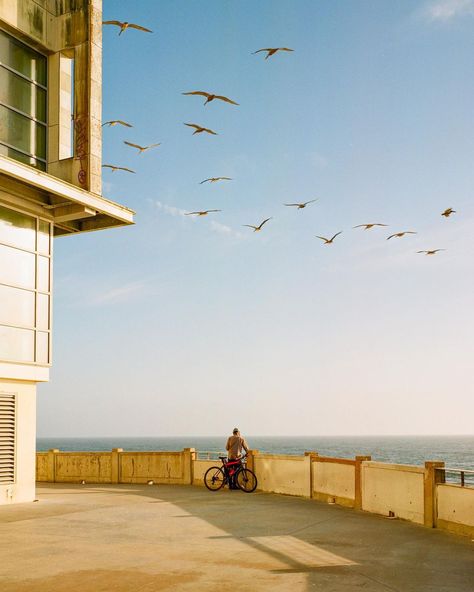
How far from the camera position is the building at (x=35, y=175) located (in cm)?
1891

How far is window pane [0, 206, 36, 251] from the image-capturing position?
1894cm

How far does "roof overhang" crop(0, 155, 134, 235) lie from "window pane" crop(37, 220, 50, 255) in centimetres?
28

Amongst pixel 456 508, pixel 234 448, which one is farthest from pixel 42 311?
pixel 456 508

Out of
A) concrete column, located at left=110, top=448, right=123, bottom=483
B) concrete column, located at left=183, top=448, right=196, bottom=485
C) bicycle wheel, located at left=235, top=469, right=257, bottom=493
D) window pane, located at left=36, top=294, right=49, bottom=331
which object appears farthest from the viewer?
concrete column, located at left=110, top=448, right=123, bottom=483

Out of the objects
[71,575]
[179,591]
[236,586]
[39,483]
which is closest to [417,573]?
[236,586]

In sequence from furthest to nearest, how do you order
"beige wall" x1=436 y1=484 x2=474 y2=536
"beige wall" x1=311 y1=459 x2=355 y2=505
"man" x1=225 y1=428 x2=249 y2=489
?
1. "man" x1=225 y1=428 x2=249 y2=489
2. "beige wall" x1=311 y1=459 x2=355 y2=505
3. "beige wall" x1=436 y1=484 x2=474 y2=536

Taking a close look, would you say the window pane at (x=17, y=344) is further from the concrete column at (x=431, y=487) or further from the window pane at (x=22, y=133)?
the concrete column at (x=431, y=487)

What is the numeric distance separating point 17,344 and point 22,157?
5.05 metres

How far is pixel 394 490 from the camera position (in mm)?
15156

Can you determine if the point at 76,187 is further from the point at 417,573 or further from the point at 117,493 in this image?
the point at 417,573

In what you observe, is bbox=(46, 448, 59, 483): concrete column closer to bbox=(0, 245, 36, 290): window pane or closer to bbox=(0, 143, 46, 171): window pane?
bbox=(0, 245, 36, 290): window pane

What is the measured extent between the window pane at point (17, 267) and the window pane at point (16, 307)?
21 cm

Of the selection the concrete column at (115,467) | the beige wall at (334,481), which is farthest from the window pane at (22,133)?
the beige wall at (334,481)

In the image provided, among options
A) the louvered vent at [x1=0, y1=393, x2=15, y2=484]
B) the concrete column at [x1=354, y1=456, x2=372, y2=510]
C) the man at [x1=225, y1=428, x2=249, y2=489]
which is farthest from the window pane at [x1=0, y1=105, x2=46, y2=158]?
the concrete column at [x1=354, y1=456, x2=372, y2=510]
